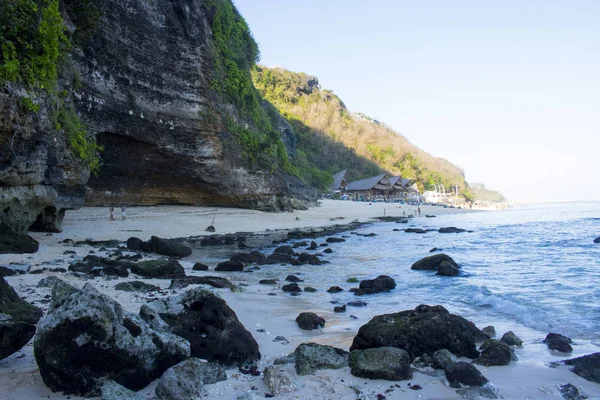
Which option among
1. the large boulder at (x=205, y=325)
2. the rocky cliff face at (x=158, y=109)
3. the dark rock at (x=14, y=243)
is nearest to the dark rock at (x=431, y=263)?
the large boulder at (x=205, y=325)

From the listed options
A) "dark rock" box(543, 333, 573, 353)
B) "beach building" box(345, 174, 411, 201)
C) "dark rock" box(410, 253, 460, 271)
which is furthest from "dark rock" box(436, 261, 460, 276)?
"beach building" box(345, 174, 411, 201)

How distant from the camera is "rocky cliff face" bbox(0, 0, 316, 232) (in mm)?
13930

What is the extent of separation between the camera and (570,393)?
342 centimetres

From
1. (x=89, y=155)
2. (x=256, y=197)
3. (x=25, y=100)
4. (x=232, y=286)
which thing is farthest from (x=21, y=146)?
(x=256, y=197)

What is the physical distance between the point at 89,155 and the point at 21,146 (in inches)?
169

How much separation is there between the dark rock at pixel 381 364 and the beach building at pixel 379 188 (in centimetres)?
5275

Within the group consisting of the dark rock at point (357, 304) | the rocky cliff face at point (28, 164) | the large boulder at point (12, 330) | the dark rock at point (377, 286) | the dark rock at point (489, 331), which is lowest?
the dark rock at point (357, 304)

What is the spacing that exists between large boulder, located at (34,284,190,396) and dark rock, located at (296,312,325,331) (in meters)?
2.46

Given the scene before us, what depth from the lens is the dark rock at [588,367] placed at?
12.2 feet

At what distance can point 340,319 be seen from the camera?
591 cm

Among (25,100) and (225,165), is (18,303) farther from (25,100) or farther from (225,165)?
(225,165)

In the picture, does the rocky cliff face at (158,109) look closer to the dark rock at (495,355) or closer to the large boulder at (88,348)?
the large boulder at (88,348)

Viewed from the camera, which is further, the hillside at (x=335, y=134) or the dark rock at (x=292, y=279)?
the hillside at (x=335, y=134)

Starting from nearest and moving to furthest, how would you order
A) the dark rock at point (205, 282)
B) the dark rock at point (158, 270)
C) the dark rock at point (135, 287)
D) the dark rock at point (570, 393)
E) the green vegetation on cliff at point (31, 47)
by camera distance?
1. the dark rock at point (570, 393)
2. the dark rock at point (135, 287)
3. the dark rock at point (205, 282)
4. the dark rock at point (158, 270)
5. the green vegetation on cliff at point (31, 47)
